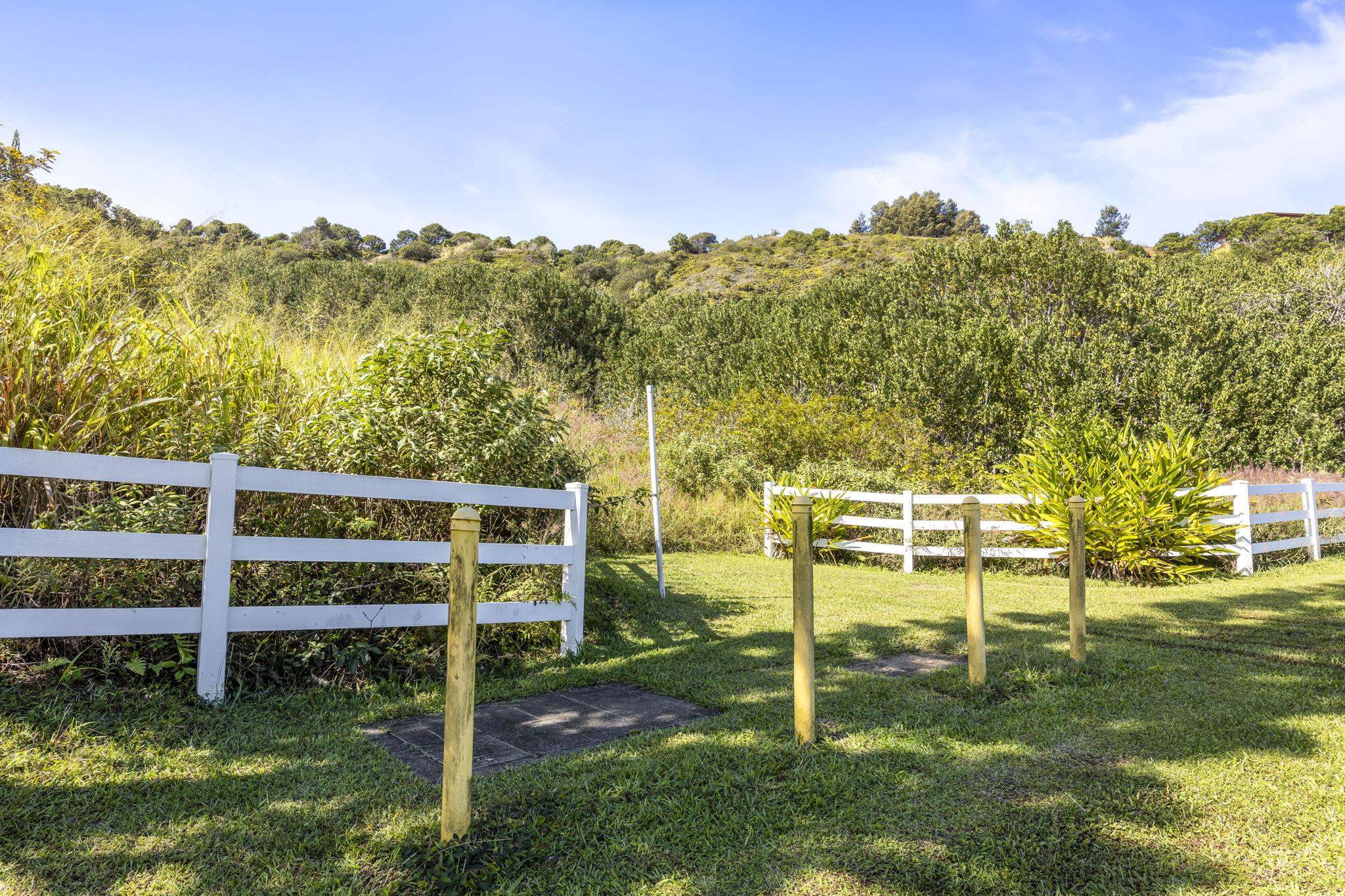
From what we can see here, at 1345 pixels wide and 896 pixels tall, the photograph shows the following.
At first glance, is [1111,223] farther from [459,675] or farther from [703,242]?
[459,675]

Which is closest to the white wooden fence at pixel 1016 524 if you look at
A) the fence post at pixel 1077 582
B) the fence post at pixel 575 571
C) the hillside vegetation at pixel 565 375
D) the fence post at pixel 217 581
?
the hillside vegetation at pixel 565 375

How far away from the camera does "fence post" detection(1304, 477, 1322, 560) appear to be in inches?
426

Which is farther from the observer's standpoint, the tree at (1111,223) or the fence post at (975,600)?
the tree at (1111,223)

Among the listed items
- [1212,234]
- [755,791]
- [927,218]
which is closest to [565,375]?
[755,791]

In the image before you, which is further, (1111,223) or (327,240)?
(1111,223)

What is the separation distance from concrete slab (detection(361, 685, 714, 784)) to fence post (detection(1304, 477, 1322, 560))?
36.7 ft

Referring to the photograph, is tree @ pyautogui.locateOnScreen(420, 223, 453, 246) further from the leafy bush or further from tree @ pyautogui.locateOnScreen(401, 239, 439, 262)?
the leafy bush

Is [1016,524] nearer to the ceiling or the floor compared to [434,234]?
nearer to the floor

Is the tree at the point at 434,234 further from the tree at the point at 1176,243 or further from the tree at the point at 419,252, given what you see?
the tree at the point at 1176,243

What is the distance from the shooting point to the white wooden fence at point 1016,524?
964cm

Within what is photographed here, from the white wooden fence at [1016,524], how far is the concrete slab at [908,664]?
188 inches

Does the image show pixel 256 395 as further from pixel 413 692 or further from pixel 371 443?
pixel 413 692

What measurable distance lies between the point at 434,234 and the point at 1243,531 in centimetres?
8287

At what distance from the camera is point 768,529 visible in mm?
12062
